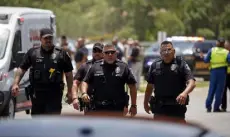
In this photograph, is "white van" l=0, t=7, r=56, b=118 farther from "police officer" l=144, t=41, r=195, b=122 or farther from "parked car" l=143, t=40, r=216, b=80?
"parked car" l=143, t=40, r=216, b=80

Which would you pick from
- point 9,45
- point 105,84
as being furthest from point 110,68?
point 9,45

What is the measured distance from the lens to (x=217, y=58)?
1961 centimetres

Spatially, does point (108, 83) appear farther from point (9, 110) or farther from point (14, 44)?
point (14, 44)

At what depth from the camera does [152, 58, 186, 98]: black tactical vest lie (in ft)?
36.0

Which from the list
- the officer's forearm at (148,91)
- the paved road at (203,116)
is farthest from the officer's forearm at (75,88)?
the paved road at (203,116)

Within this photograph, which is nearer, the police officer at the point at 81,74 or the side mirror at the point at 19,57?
the police officer at the point at 81,74

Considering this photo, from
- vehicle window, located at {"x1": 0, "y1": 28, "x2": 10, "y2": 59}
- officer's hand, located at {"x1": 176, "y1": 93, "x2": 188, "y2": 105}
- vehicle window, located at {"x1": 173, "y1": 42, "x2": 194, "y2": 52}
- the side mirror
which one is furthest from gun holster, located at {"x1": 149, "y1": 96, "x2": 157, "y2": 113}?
vehicle window, located at {"x1": 173, "y1": 42, "x2": 194, "y2": 52}

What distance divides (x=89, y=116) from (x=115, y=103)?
19.4 feet

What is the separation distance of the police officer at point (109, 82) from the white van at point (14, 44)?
14.3 ft

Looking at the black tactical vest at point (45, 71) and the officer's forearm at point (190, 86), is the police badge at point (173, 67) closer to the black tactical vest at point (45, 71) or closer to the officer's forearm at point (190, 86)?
the officer's forearm at point (190, 86)

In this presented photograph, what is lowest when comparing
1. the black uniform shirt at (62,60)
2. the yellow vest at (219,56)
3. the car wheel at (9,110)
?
the car wheel at (9,110)

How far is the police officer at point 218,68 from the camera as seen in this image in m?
19.5

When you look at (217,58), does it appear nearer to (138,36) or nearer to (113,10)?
(138,36)

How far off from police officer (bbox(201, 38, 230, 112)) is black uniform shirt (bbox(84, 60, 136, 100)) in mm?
8990
